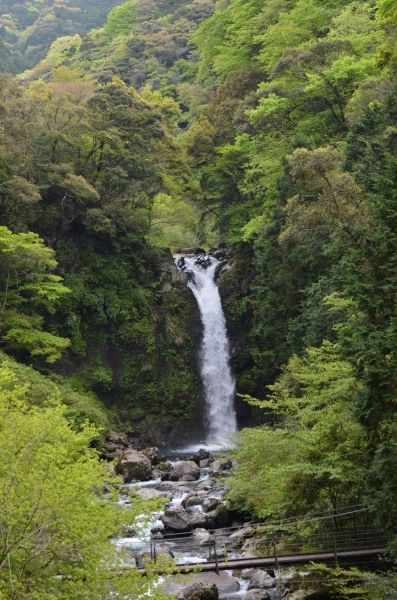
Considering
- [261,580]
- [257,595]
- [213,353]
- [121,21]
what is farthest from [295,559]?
[121,21]

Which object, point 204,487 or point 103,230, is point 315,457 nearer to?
point 204,487

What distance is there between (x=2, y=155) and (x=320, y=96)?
1440cm

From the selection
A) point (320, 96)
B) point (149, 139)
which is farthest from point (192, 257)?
point (320, 96)

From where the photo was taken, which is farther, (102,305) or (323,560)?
(102,305)

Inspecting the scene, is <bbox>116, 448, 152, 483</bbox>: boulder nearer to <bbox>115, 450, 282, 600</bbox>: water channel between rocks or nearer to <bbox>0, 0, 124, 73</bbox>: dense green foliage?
<bbox>115, 450, 282, 600</bbox>: water channel between rocks

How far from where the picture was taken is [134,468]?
22.5 meters

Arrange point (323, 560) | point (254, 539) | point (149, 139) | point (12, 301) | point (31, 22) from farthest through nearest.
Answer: point (31, 22) → point (149, 139) → point (12, 301) → point (254, 539) → point (323, 560)

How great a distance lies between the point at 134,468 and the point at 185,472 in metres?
1.81

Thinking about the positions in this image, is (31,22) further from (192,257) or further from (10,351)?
(10,351)

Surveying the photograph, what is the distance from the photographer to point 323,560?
11383mm

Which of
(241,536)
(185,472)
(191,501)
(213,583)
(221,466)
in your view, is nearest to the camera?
(213,583)

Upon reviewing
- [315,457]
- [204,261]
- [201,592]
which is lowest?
[201,592]

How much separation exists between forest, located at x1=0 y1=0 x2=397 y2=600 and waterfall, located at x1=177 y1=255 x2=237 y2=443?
523mm

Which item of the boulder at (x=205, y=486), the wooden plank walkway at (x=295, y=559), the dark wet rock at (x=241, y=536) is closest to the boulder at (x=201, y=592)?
the wooden plank walkway at (x=295, y=559)
